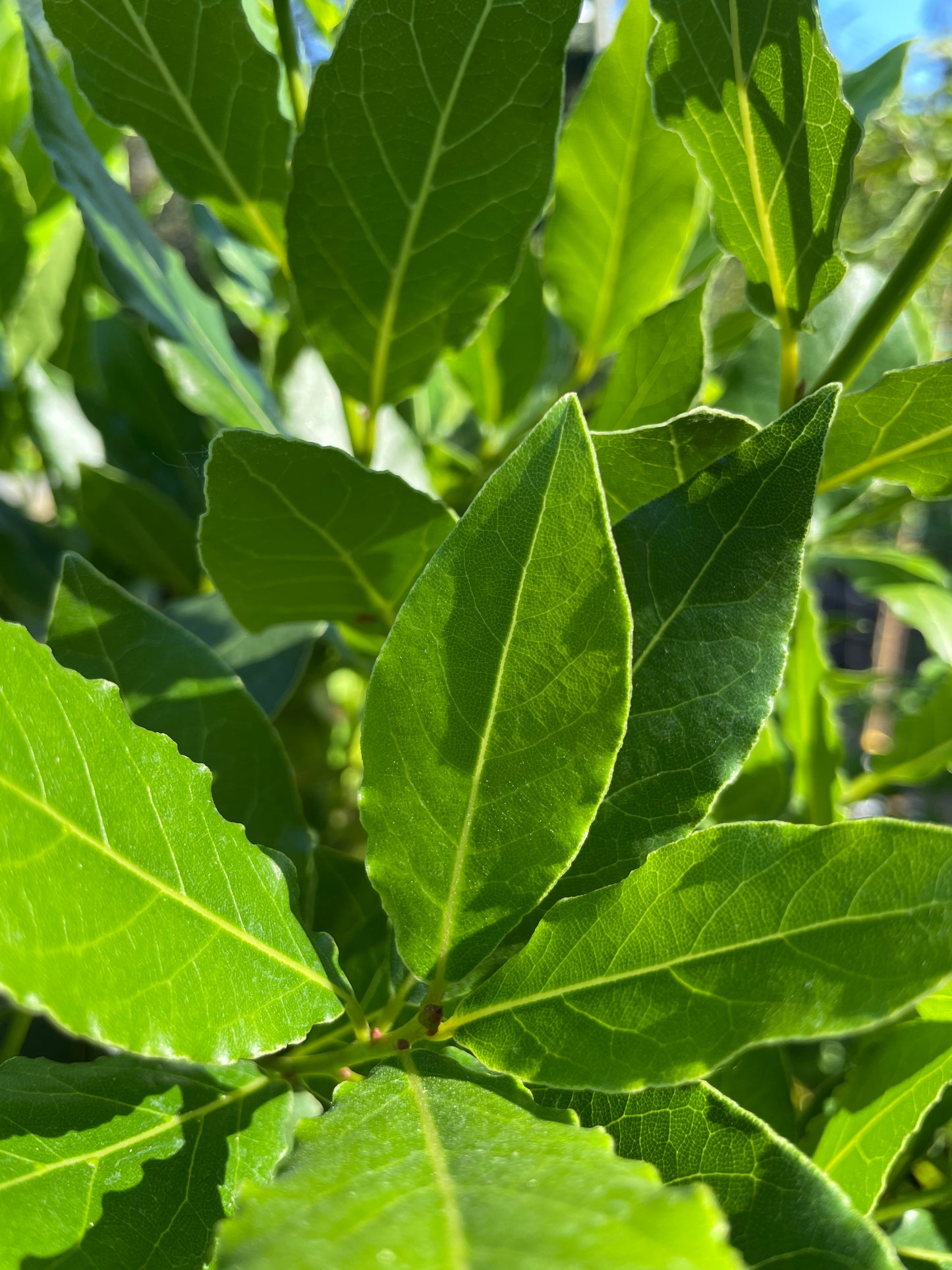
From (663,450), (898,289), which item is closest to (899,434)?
(898,289)

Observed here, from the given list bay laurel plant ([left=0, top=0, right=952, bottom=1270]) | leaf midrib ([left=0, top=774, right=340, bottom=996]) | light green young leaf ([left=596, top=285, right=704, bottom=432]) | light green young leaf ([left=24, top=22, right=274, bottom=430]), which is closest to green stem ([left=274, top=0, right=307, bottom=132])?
bay laurel plant ([left=0, top=0, right=952, bottom=1270])

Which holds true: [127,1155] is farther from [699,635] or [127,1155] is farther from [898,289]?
[898,289]

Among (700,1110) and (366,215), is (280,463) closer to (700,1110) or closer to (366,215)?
(366,215)

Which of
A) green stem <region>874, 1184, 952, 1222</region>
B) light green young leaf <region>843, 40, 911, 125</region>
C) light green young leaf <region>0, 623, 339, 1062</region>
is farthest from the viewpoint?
light green young leaf <region>843, 40, 911, 125</region>

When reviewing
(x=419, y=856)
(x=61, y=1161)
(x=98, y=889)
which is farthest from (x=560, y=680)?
(x=61, y=1161)

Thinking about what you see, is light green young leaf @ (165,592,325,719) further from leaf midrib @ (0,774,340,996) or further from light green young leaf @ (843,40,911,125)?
light green young leaf @ (843,40,911,125)

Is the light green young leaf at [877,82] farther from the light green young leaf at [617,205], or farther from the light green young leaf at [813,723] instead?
Result: the light green young leaf at [813,723]

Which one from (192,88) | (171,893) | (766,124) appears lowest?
(171,893)
